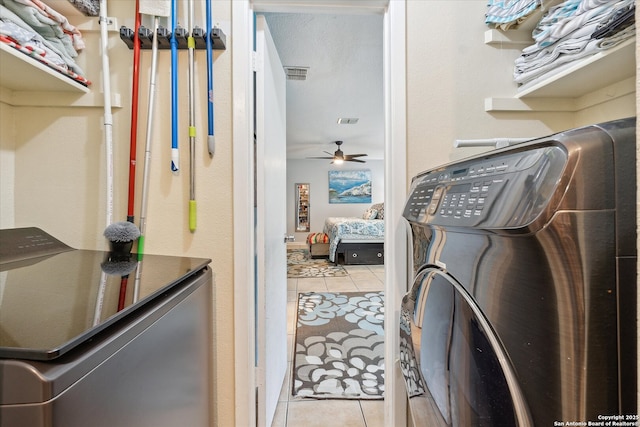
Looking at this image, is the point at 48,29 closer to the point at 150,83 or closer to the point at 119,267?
the point at 150,83

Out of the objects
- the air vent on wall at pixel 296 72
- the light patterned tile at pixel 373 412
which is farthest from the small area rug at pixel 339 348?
the air vent on wall at pixel 296 72

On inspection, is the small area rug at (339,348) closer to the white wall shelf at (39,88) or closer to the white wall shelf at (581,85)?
the white wall shelf at (581,85)

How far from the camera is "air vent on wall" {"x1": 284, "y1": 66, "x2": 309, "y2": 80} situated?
8.16 ft

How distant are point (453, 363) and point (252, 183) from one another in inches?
39.4

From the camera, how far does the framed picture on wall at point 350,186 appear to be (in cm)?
780

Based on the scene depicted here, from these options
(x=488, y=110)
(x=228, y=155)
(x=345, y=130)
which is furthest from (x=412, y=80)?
(x=345, y=130)

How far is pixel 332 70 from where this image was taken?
101 inches

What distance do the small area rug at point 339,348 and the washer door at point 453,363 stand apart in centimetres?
96

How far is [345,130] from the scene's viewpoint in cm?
474

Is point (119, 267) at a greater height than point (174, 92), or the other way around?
point (174, 92)

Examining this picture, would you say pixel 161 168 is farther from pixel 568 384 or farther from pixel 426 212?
pixel 568 384

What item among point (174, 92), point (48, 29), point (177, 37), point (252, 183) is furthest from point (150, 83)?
point (252, 183)

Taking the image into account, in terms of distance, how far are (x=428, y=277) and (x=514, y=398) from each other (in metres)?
0.35

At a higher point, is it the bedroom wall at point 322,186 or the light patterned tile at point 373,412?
the bedroom wall at point 322,186
